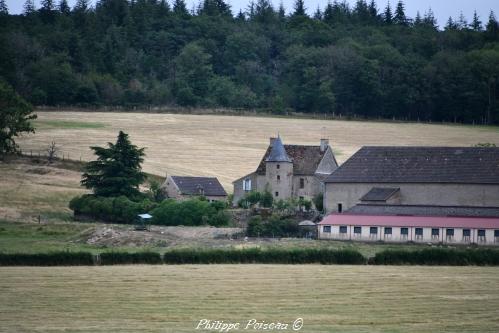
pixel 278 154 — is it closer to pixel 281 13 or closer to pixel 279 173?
pixel 279 173

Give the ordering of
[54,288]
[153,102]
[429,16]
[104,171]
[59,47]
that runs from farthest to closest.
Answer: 1. [429,16]
2. [59,47]
3. [153,102]
4. [104,171]
5. [54,288]

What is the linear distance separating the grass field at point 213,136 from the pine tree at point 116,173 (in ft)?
42.0

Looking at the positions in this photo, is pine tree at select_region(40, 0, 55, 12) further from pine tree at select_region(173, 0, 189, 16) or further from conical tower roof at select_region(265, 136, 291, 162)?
conical tower roof at select_region(265, 136, 291, 162)

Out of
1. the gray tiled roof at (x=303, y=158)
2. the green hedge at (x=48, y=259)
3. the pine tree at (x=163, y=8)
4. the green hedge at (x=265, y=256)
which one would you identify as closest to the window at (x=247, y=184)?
the gray tiled roof at (x=303, y=158)

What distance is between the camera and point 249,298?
118 feet

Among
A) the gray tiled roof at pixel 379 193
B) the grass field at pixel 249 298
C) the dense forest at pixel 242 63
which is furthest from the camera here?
the dense forest at pixel 242 63

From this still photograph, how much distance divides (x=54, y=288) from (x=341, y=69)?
87745 millimetres

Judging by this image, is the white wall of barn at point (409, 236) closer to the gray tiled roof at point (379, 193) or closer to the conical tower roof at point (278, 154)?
the gray tiled roof at point (379, 193)

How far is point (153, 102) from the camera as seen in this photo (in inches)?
4683

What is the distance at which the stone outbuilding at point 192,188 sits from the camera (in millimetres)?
71562

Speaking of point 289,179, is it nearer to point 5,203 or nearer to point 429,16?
point 5,203

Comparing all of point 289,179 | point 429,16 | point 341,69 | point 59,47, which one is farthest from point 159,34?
point 289,179

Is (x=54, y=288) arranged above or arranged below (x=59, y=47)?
below

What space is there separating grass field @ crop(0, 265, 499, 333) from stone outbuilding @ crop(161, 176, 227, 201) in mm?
25828
